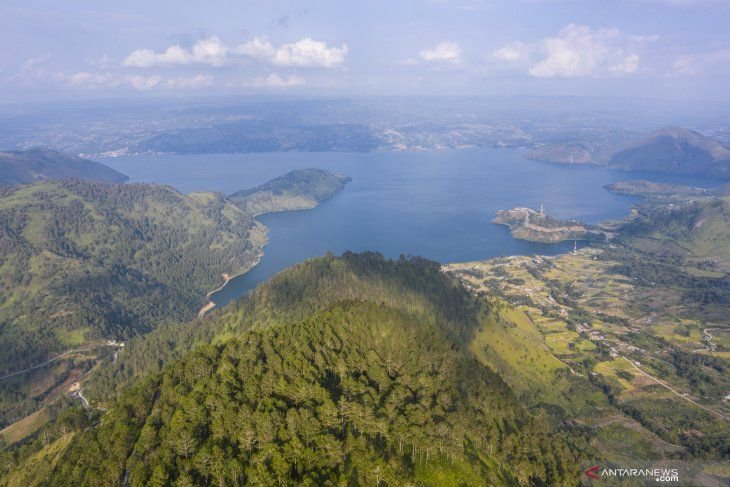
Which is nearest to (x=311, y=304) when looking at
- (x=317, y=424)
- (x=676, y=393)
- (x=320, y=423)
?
(x=320, y=423)

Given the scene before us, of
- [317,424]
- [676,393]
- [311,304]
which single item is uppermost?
[317,424]

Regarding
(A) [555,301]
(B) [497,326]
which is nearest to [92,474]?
(B) [497,326]

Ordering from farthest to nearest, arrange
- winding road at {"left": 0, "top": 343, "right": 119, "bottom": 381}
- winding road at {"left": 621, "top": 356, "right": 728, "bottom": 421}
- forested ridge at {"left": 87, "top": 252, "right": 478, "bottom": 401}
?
winding road at {"left": 0, "top": 343, "right": 119, "bottom": 381} < forested ridge at {"left": 87, "top": 252, "right": 478, "bottom": 401} < winding road at {"left": 621, "top": 356, "right": 728, "bottom": 421}

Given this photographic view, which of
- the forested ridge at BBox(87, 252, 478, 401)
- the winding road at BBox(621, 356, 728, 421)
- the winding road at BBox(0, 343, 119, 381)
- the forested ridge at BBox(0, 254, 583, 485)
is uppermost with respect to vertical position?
the forested ridge at BBox(0, 254, 583, 485)

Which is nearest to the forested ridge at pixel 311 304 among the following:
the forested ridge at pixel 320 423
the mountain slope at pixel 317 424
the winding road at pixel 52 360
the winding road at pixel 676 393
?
the winding road at pixel 52 360

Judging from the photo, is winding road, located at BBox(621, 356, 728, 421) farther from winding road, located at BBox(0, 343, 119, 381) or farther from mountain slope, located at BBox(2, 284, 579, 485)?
winding road, located at BBox(0, 343, 119, 381)

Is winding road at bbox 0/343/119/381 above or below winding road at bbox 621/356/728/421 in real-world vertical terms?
below

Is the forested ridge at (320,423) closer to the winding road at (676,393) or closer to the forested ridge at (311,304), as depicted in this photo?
the forested ridge at (311,304)

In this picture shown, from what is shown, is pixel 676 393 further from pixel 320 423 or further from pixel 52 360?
pixel 52 360

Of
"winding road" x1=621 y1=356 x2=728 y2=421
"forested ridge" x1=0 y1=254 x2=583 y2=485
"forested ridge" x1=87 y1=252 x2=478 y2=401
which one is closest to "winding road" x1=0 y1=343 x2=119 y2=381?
"forested ridge" x1=87 y1=252 x2=478 y2=401
